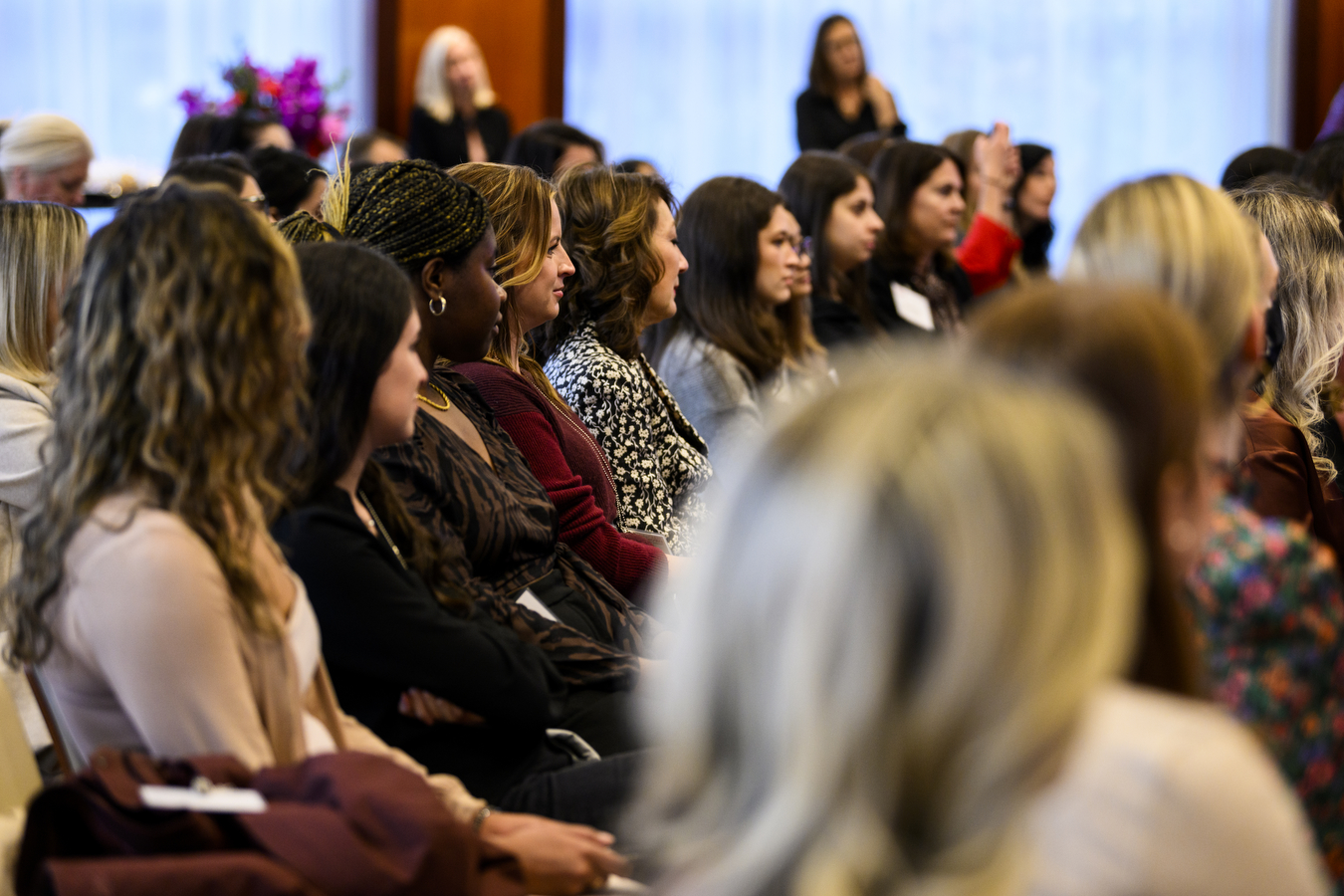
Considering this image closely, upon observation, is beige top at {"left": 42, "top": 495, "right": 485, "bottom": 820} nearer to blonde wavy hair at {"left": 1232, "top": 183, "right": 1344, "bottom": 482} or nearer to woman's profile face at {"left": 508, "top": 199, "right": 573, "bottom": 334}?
woman's profile face at {"left": 508, "top": 199, "right": 573, "bottom": 334}

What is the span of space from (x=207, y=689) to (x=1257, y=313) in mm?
1157

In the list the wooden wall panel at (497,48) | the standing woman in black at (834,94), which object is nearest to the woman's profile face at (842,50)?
the standing woman in black at (834,94)

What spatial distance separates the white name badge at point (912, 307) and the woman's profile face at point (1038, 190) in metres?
1.39

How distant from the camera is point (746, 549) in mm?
705

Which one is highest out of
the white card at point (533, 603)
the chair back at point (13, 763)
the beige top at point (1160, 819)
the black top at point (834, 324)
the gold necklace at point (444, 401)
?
the beige top at point (1160, 819)

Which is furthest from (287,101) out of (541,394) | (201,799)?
(201,799)

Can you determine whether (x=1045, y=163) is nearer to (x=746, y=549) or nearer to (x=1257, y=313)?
(x=1257, y=313)

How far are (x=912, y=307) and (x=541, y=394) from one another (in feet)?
7.46

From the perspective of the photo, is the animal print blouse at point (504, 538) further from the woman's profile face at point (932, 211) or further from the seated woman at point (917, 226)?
the woman's profile face at point (932, 211)

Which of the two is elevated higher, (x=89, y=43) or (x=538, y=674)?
(x=89, y=43)

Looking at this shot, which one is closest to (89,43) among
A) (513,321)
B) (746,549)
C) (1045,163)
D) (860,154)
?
(860,154)

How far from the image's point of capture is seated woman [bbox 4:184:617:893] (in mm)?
1249

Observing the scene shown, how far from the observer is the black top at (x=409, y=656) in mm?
1593

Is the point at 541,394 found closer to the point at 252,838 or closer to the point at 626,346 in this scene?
the point at 626,346
